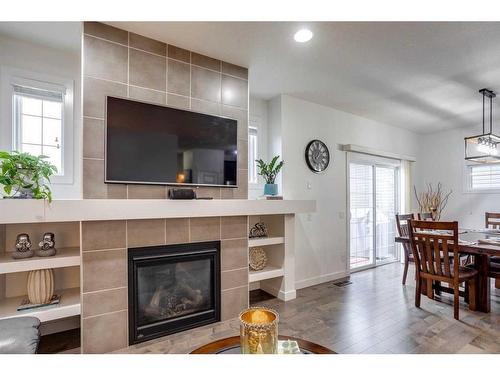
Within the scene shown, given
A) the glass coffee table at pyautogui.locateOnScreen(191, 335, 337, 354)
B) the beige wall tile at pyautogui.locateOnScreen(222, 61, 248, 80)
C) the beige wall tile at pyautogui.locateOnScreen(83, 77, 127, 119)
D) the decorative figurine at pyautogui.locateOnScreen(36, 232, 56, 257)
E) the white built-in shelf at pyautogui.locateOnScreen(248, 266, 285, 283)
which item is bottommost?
the white built-in shelf at pyautogui.locateOnScreen(248, 266, 285, 283)

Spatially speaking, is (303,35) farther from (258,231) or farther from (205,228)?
(258,231)

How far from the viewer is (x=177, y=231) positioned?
2496mm

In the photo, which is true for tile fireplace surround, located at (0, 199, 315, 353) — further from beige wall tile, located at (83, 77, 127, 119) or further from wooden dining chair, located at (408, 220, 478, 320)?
wooden dining chair, located at (408, 220, 478, 320)

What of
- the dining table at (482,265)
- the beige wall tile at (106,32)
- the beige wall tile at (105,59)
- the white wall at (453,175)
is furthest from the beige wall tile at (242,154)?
the white wall at (453,175)

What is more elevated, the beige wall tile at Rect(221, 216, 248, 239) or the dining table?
the beige wall tile at Rect(221, 216, 248, 239)

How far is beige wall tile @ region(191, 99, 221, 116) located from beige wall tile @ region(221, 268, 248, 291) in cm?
167

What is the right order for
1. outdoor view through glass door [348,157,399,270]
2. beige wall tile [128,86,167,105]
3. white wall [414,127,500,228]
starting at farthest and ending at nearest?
white wall [414,127,500,228], outdoor view through glass door [348,157,399,270], beige wall tile [128,86,167,105]

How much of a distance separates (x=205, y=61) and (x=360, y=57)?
1.56 meters

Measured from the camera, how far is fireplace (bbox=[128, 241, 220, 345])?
7.54 feet

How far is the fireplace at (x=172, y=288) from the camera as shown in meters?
2.30

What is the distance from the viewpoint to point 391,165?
5305 millimetres

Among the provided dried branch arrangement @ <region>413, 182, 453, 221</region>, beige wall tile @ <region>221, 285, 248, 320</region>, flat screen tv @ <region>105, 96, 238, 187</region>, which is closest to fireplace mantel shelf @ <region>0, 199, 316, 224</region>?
flat screen tv @ <region>105, 96, 238, 187</region>

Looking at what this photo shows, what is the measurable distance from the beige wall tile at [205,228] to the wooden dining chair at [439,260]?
214 cm
